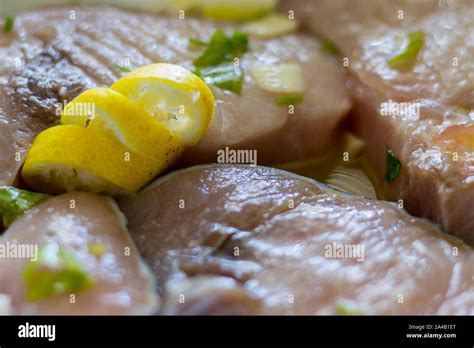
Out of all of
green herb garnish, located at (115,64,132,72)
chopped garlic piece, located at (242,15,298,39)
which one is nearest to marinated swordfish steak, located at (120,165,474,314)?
green herb garnish, located at (115,64,132,72)

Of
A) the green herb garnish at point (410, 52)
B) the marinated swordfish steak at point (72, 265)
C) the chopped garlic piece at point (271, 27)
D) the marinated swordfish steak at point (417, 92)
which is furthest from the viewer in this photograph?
the chopped garlic piece at point (271, 27)

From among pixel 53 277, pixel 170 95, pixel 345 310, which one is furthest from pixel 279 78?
pixel 53 277

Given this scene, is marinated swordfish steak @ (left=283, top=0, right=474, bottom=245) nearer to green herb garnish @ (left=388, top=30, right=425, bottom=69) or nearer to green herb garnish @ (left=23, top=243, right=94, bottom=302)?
green herb garnish @ (left=388, top=30, right=425, bottom=69)

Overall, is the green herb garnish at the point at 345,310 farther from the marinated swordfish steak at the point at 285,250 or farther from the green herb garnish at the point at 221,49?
the green herb garnish at the point at 221,49

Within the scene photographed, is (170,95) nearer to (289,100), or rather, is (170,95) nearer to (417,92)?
(289,100)

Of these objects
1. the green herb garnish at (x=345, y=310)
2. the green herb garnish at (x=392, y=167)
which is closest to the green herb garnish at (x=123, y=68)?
the green herb garnish at (x=392, y=167)
